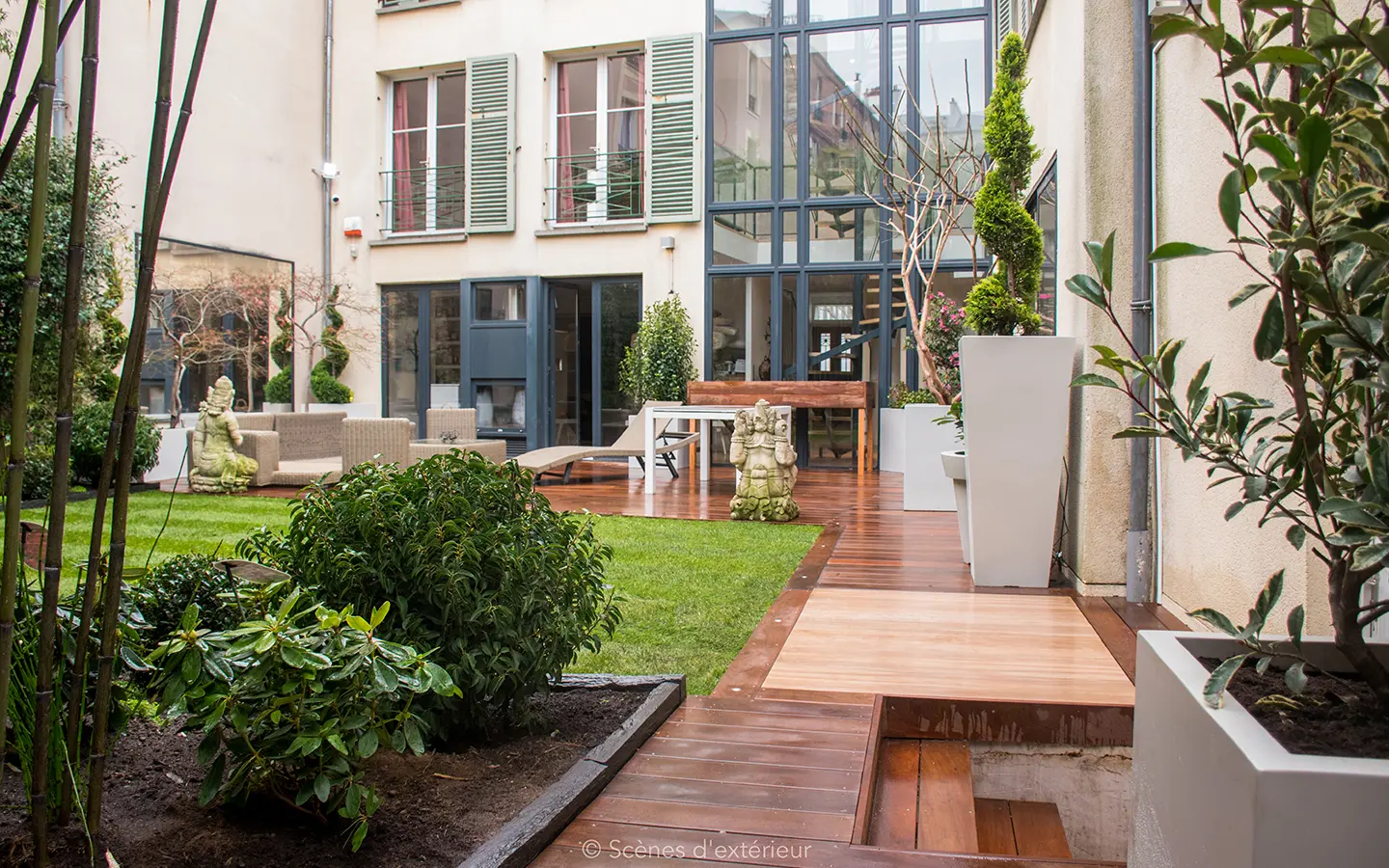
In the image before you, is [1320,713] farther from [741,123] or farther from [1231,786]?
[741,123]

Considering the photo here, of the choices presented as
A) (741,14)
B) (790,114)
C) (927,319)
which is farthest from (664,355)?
(927,319)

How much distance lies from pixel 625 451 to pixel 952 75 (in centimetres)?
543

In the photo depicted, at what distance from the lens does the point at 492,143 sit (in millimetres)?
12688

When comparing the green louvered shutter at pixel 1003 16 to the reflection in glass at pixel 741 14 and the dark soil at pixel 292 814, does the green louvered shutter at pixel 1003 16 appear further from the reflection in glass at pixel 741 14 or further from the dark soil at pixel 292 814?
the dark soil at pixel 292 814

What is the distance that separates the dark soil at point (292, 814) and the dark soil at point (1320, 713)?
1263 mm

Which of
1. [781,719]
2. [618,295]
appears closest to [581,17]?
[618,295]

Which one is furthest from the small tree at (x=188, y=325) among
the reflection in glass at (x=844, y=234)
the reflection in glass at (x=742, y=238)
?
the reflection in glass at (x=844, y=234)

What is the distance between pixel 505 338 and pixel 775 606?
903cm

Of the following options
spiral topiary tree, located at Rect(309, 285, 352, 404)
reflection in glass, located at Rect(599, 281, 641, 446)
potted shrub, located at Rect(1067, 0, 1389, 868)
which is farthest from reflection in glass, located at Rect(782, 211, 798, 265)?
potted shrub, located at Rect(1067, 0, 1389, 868)

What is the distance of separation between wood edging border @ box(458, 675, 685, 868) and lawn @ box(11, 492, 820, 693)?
0.30 metres

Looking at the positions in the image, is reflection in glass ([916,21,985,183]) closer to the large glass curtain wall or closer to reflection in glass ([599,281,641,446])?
the large glass curtain wall

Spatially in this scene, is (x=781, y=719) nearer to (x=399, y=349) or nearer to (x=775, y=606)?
(x=775, y=606)

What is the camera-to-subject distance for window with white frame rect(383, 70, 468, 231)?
13.1m

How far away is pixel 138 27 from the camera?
34.6 feet
